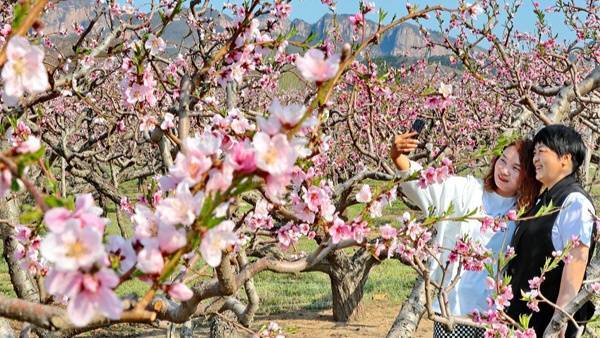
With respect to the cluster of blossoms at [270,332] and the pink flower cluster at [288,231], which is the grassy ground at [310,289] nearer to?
the pink flower cluster at [288,231]

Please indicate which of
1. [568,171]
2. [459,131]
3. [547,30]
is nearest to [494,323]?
[568,171]

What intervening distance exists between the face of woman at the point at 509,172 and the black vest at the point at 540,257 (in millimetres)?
181

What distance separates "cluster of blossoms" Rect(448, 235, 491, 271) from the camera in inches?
113

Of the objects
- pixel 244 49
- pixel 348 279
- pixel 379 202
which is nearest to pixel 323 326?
pixel 348 279

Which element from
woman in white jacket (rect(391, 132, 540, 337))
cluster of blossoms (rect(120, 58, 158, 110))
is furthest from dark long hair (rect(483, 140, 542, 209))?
cluster of blossoms (rect(120, 58, 158, 110))

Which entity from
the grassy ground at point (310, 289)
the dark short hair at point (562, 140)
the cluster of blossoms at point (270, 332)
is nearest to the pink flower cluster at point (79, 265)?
the cluster of blossoms at point (270, 332)

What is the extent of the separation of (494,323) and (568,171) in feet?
2.89

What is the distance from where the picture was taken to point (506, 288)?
276 centimetres

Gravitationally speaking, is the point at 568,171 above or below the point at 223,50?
below

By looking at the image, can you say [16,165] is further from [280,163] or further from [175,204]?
[280,163]

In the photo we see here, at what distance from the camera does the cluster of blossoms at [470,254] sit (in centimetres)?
286

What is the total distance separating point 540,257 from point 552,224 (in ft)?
0.56

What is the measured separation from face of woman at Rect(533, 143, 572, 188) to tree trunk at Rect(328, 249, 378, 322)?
488cm

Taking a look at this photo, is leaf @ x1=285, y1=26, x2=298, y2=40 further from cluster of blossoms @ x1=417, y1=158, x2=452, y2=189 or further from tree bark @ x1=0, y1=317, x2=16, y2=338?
tree bark @ x1=0, y1=317, x2=16, y2=338
